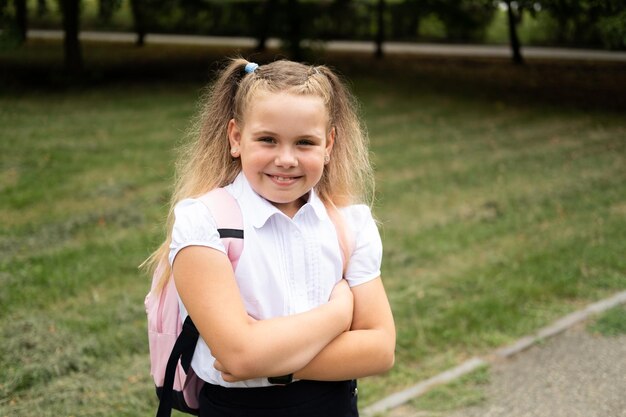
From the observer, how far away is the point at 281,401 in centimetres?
202

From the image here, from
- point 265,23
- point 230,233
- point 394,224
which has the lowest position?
point 394,224

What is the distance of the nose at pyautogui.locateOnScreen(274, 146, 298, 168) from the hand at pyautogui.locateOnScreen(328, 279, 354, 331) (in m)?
0.35

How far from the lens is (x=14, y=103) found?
12281mm

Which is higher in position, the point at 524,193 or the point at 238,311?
the point at 238,311

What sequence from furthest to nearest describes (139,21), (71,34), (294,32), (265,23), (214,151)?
(139,21) → (265,23) → (294,32) → (71,34) → (214,151)

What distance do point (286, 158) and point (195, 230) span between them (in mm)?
295

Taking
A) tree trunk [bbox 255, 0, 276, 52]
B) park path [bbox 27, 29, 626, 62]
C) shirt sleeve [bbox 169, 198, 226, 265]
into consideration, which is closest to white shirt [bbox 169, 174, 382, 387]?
shirt sleeve [bbox 169, 198, 226, 265]

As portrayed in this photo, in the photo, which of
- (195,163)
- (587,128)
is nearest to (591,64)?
(587,128)

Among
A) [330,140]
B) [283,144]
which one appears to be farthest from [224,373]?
[330,140]

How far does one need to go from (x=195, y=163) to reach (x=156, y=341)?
52 centimetres

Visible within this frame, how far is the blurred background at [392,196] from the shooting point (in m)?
4.43

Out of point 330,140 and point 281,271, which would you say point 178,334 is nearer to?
point 281,271

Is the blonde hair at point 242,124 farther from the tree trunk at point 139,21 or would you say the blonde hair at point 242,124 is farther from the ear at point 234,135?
the tree trunk at point 139,21

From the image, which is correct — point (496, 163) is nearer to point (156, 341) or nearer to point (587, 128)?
point (587, 128)
